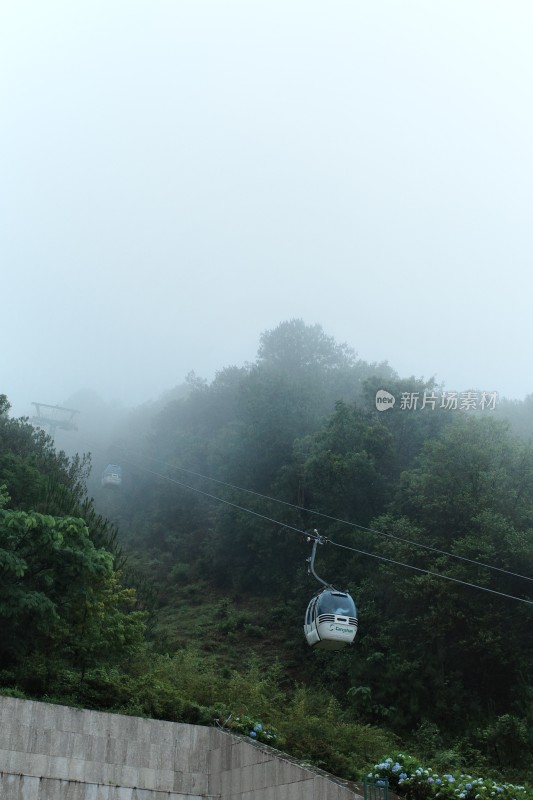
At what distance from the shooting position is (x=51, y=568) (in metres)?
16.7

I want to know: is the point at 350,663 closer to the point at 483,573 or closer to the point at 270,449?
the point at 483,573

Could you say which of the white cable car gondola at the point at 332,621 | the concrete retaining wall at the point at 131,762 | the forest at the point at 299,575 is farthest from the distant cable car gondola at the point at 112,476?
the concrete retaining wall at the point at 131,762

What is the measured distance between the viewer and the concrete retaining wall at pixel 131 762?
14.4 metres

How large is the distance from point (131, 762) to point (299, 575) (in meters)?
23.1

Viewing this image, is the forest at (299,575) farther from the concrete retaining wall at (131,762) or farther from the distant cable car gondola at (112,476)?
the distant cable car gondola at (112,476)

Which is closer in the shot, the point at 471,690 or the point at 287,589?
the point at 471,690

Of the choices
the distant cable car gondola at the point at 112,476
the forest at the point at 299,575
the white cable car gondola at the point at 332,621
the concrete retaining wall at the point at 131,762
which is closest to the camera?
the concrete retaining wall at the point at 131,762

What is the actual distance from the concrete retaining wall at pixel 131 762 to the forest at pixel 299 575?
0.58 m

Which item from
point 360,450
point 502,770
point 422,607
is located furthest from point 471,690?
point 360,450

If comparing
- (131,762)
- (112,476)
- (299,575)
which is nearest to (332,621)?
(131,762)

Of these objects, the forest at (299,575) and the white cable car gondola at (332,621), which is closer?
the forest at (299,575)

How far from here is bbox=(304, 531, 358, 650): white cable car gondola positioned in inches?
755

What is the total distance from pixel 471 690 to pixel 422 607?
9.45ft

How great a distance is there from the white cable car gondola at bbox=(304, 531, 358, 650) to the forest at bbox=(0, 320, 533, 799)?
1520 mm
